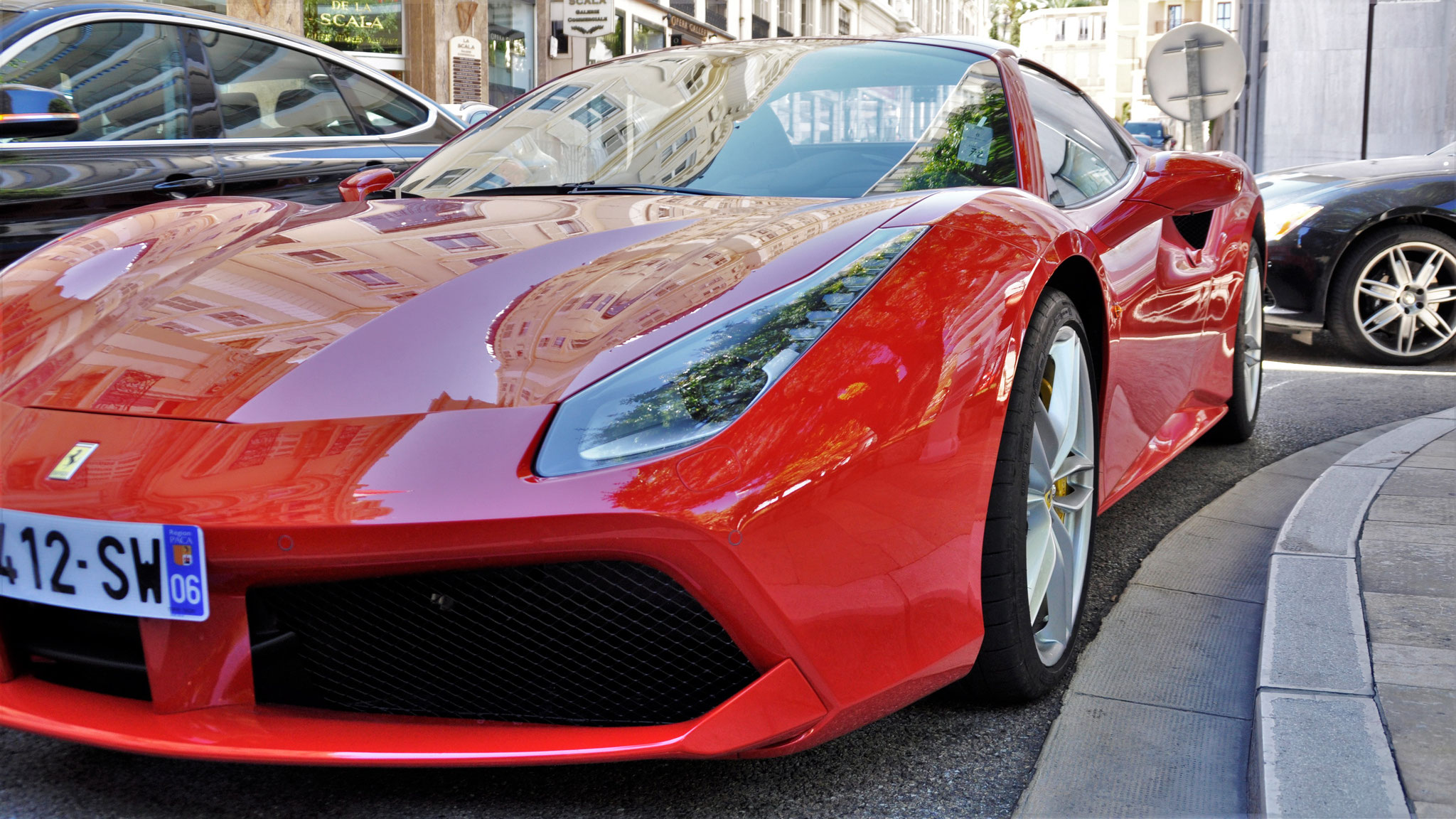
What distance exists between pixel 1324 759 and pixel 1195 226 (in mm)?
1965

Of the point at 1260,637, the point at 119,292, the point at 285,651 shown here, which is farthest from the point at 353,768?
the point at 1260,637

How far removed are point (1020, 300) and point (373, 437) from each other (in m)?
1.04

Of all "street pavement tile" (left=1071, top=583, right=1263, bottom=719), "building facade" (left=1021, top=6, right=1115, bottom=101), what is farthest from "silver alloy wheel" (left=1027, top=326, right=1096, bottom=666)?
"building facade" (left=1021, top=6, right=1115, bottom=101)

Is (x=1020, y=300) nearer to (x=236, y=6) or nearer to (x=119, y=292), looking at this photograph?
(x=119, y=292)

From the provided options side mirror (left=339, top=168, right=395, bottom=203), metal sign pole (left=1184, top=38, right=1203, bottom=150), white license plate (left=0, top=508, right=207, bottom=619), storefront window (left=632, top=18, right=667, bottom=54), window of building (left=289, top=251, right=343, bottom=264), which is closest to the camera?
white license plate (left=0, top=508, right=207, bottom=619)

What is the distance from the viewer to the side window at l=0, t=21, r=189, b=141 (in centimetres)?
374

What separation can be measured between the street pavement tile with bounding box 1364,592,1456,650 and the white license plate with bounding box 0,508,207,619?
1.97m

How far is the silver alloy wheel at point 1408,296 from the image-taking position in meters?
6.25

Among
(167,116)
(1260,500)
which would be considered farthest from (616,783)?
(167,116)

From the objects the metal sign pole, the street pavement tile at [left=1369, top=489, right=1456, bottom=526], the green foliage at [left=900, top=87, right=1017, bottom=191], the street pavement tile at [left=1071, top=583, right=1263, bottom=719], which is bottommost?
the street pavement tile at [left=1071, top=583, right=1263, bottom=719]

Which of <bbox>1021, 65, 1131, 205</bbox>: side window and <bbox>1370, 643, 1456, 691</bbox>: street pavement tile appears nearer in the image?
<bbox>1370, 643, 1456, 691</bbox>: street pavement tile

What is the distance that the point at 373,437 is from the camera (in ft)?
5.21

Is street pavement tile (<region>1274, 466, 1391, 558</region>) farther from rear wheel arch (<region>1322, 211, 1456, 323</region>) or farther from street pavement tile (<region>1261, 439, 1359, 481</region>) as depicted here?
rear wheel arch (<region>1322, 211, 1456, 323</region>)

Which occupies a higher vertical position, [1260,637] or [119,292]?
[119,292]
